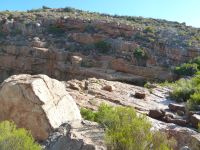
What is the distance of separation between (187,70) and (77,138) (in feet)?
95.1

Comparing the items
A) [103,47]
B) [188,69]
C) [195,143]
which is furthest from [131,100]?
[103,47]

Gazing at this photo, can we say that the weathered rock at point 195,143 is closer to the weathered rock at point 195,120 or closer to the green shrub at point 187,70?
the weathered rock at point 195,120

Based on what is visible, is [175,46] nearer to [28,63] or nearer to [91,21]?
[91,21]

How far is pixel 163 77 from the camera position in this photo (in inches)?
1502

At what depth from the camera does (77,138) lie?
8.20 meters

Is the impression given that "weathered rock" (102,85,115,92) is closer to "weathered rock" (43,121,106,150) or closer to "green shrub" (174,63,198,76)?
"weathered rock" (43,121,106,150)

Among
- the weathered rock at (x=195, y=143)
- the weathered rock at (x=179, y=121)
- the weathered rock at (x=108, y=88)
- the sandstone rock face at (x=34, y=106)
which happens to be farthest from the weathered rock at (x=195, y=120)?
the weathered rock at (x=108, y=88)

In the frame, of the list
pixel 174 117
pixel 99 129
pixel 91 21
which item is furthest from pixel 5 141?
pixel 91 21

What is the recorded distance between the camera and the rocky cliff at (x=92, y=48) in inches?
1591

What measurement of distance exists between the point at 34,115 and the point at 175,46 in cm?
3133

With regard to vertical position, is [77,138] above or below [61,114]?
above

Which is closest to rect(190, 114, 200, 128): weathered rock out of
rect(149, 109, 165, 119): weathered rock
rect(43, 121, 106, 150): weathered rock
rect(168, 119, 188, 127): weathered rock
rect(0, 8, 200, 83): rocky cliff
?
rect(168, 119, 188, 127): weathered rock

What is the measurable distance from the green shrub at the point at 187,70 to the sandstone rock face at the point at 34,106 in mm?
23822

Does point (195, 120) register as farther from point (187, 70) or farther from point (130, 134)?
point (187, 70)
